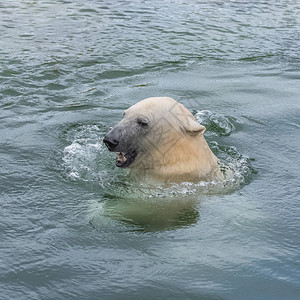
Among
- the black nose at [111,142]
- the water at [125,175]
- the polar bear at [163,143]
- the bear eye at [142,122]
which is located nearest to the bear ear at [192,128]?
the polar bear at [163,143]

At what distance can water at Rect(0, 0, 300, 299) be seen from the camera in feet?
15.3

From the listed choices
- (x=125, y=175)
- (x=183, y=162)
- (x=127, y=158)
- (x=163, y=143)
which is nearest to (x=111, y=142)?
(x=127, y=158)

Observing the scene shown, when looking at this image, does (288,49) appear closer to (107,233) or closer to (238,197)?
(238,197)

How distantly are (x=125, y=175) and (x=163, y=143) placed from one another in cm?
60

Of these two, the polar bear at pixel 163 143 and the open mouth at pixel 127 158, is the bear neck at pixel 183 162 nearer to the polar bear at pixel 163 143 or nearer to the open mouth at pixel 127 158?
the polar bear at pixel 163 143

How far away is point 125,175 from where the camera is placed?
6.11m

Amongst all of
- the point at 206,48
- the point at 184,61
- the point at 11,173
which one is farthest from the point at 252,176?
the point at 206,48

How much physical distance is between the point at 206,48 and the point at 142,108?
22.4 feet

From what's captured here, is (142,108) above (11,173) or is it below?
above

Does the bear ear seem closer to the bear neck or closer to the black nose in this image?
the bear neck

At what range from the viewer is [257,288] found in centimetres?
454

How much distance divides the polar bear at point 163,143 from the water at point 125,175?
19 centimetres

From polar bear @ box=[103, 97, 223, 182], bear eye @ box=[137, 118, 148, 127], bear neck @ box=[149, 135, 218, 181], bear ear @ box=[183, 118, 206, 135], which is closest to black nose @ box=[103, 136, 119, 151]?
polar bear @ box=[103, 97, 223, 182]

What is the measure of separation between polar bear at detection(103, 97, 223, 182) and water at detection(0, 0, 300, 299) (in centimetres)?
19
